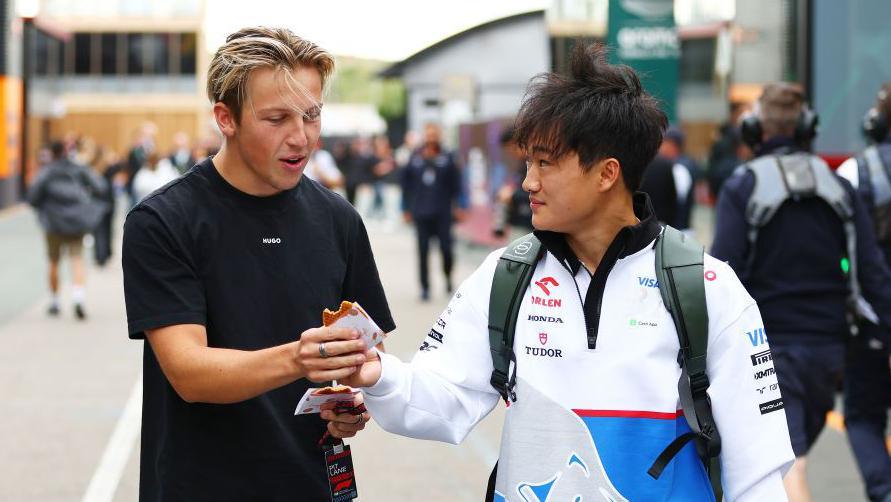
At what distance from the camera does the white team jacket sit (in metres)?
3.00

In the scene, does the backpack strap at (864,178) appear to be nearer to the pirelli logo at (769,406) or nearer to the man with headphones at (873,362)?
the man with headphones at (873,362)

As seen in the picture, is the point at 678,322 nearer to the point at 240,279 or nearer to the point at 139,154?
the point at 240,279

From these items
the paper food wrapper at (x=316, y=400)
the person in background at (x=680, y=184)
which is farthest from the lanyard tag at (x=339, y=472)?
the person in background at (x=680, y=184)

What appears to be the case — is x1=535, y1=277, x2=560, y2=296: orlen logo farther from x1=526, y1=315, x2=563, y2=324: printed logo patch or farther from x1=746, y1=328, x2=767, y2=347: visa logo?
x1=746, y1=328, x2=767, y2=347: visa logo

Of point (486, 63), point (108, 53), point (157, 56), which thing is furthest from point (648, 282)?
point (108, 53)

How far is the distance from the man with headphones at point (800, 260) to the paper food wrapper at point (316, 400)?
8.36 ft

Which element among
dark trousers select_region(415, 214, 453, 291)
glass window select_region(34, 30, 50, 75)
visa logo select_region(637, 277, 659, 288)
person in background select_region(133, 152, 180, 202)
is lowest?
dark trousers select_region(415, 214, 453, 291)

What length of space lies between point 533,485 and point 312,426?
61 centimetres

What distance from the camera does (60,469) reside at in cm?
776

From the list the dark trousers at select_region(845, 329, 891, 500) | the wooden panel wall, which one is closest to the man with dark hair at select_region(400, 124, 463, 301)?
the dark trousers at select_region(845, 329, 891, 500)

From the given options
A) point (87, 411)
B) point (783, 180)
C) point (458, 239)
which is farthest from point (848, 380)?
point (458, 239)

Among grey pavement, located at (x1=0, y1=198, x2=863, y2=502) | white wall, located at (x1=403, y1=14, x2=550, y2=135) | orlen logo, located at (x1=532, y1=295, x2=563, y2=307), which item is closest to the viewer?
orlen logo, located at (x1=532, y1=295, x2=563, y2=307)

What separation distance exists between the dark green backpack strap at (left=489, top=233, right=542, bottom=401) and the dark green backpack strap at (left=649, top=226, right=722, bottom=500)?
309 millimetres

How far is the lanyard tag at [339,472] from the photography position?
3.36 metres
